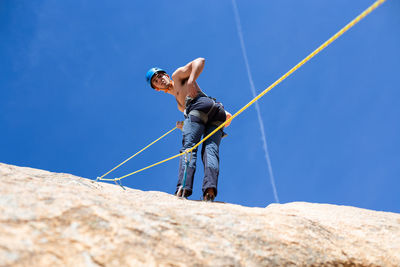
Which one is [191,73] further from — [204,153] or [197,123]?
[204,153]

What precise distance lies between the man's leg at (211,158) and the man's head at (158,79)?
46.5 inches

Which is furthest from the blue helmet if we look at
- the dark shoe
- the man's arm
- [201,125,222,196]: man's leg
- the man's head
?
the dark shoe

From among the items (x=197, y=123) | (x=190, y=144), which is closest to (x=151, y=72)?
(x=197, y=123)

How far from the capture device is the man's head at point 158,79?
19.0 ft

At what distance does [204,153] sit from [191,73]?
4.21 feet

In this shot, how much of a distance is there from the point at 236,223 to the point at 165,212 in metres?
0.63

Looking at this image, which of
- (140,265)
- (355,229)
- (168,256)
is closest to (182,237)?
(168,256)

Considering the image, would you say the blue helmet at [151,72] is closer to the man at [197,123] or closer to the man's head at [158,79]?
the man's head at [158,79]

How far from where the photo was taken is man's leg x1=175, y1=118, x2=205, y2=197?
4.48 meters

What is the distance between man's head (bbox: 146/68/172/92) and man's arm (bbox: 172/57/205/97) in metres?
0.48

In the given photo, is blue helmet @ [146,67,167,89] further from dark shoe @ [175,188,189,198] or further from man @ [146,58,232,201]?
dark shoe @ [175,188,189,198]

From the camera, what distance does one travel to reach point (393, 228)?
11.7 feet

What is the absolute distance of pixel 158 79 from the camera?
19.0ft

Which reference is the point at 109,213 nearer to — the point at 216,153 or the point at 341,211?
the point at 216,153
